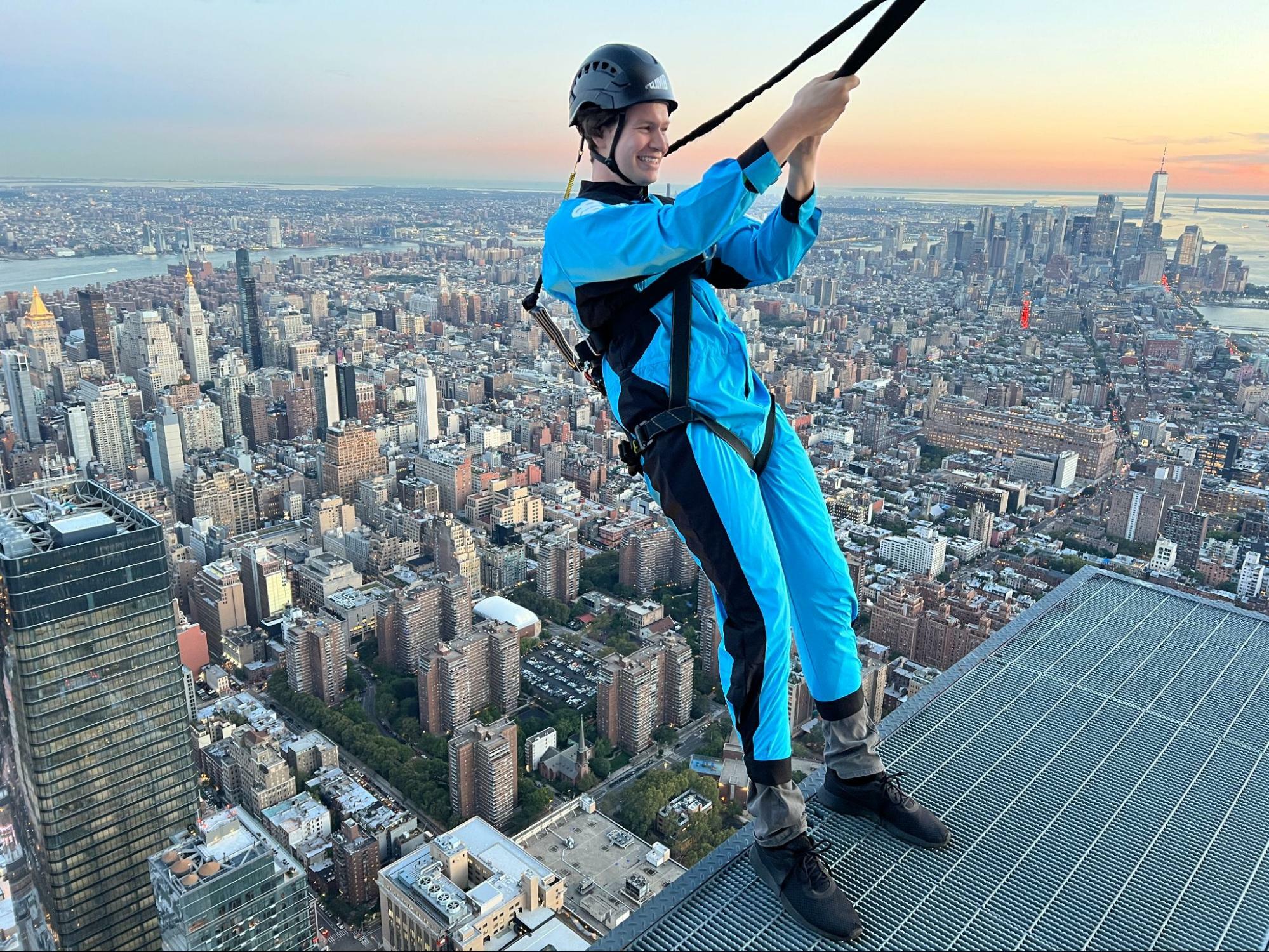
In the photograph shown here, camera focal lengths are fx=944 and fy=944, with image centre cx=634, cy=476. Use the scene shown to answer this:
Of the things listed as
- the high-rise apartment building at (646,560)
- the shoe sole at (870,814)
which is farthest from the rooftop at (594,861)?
the shoe sole at (870,814)

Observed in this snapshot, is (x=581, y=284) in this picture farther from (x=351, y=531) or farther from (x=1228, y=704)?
(x=351, y=531)

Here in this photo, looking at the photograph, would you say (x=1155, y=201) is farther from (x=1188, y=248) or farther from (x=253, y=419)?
(x=253, y=419)

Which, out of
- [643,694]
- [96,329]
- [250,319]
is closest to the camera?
[643,694]

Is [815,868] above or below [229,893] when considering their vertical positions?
above

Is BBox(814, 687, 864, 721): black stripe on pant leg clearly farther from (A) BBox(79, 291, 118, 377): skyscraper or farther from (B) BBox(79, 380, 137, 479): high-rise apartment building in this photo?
(A) BBox(79, 291, 118, 377): skyscraper

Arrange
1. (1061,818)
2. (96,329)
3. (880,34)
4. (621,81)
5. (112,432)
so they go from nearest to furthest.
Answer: (880,34) < (621,81) < (1061,818) < (112,432) < (96,329)

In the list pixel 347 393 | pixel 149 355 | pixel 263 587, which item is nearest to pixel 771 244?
pixel 263 587

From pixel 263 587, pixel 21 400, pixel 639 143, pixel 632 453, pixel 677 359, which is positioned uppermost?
pixel 639 143
